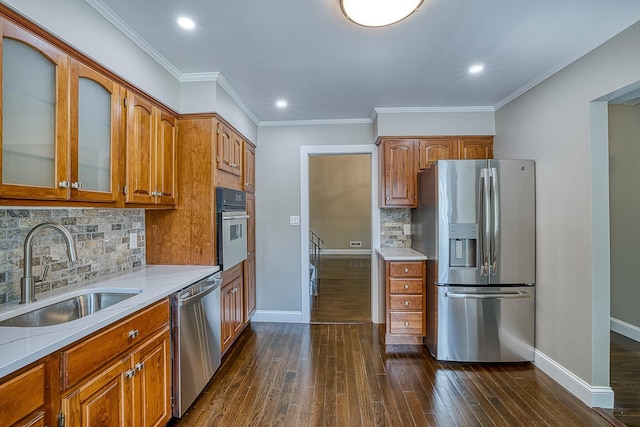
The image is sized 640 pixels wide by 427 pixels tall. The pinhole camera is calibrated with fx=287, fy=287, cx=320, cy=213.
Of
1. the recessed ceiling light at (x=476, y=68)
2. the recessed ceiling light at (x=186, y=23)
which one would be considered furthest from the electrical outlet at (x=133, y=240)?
the recessed ceiling light at (x=476, y=68)

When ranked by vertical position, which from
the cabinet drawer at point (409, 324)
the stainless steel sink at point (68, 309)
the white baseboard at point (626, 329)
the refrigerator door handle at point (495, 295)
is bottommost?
the white baseboard at point (626, 329)

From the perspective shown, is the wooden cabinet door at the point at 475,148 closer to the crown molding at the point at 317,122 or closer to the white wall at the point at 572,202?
the white wall at the point at 572,202

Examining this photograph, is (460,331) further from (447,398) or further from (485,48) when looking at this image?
(485,48)

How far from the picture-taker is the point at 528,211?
2627 mm

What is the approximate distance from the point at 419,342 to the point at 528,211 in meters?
Result: 1.67

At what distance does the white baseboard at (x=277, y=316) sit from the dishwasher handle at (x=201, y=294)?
1.45m

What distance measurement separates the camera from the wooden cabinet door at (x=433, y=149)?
10.8 ft

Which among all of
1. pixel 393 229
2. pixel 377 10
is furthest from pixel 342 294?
pixel 377 10

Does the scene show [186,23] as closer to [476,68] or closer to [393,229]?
[476,68]

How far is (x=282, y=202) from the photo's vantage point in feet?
12.1

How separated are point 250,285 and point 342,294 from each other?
6.21ft

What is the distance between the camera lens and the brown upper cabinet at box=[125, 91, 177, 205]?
1.93m

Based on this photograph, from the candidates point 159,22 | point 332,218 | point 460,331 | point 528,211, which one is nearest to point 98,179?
point 159,22

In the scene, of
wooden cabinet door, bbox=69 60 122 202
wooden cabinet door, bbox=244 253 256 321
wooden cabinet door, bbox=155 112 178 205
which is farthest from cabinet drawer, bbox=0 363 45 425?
wooden cabinet door, bbox=244 253 256 321
